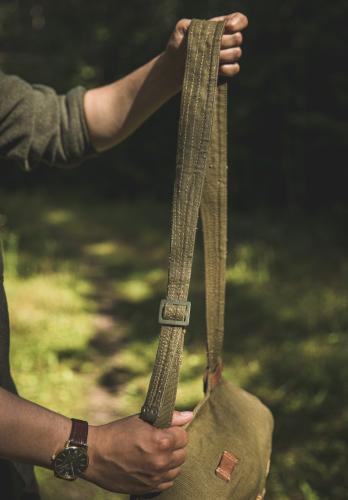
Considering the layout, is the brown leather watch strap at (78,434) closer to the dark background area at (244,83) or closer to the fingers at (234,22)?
the fingers at (234,22)

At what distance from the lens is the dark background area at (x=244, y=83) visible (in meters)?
6.41

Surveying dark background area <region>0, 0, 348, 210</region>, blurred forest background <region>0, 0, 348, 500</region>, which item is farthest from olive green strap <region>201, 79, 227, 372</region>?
dark background area <region>0, 0, 348, 210</region>

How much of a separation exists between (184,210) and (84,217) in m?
6.85

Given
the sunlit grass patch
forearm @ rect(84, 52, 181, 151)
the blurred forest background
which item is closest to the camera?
forearm @ rect(84, 52, 181, 151)

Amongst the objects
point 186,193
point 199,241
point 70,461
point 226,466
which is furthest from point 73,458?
point 199,241

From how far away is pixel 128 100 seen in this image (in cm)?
168

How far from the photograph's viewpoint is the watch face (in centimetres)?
111

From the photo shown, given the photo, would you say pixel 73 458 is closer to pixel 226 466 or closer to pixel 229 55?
pixel 226 466

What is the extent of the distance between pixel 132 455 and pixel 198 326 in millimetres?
3372

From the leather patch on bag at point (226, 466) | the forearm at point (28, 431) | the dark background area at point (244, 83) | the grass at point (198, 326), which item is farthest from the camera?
the dark background area at point (244, 83)

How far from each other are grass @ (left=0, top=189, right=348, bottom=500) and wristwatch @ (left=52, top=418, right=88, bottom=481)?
1.79 m

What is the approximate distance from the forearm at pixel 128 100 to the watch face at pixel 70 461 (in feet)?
2.90

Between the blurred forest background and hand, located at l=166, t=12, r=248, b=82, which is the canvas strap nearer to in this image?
hand, located at l=166, t=12, r=248, b=82

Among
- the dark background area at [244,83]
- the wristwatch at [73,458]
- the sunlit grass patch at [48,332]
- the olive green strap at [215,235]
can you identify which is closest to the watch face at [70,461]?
the wristwatch at [73,458]
